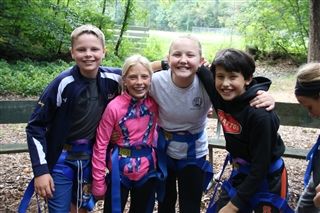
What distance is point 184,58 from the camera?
104 inches

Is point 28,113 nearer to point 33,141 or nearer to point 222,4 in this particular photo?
point 33,141

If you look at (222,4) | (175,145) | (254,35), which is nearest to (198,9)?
(222,4)

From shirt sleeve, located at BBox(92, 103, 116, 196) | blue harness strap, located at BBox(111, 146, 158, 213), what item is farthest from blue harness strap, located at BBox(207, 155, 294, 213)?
shirt sleeve, located at BBox(92, 103, 116, 196)

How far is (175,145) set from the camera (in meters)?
2.83

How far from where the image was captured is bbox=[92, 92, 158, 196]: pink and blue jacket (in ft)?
8.68

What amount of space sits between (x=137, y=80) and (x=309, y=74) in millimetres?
1077

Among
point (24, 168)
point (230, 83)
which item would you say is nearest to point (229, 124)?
point (230, 83)

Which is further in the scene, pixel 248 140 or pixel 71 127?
pixel 71 127

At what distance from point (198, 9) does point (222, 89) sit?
45.7 m

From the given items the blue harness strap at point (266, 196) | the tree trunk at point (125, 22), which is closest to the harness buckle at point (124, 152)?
the blue harness strap at point (266, 196)

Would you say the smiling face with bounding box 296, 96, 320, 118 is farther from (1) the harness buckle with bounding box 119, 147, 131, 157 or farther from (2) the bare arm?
(2) the bare arm

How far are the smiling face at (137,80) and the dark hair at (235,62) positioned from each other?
52 cm

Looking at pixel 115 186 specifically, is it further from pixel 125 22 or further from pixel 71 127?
pixel 125 22

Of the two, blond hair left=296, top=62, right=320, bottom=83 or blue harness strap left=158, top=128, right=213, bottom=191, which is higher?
blond hair left=296, top=62, right=320, bottom=83
